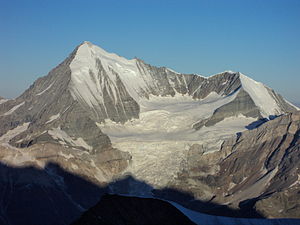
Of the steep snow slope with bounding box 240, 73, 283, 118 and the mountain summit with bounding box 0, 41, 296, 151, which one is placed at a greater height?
the mountain summit with bounding box 0, 41, 296, 151

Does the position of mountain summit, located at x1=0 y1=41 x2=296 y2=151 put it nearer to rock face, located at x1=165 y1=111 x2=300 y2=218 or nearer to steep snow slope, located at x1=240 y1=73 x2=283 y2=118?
steep snow slope, located at x1=240 y1=73 x2=283 y2=118

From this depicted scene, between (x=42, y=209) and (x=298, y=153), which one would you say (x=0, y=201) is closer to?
(x=42, y=209)

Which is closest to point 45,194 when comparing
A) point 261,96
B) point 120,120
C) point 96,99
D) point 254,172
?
point 254,172

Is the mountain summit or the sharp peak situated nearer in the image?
the mountain summit

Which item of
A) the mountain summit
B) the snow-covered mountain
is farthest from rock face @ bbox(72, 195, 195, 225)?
the mountain summit

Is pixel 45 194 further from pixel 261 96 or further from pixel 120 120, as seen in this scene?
pixel 261 96

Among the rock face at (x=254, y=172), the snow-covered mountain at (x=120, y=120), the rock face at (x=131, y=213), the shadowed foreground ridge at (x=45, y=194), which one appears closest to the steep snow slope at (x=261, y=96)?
the snow-covered mountain at (x=120, y=120)
